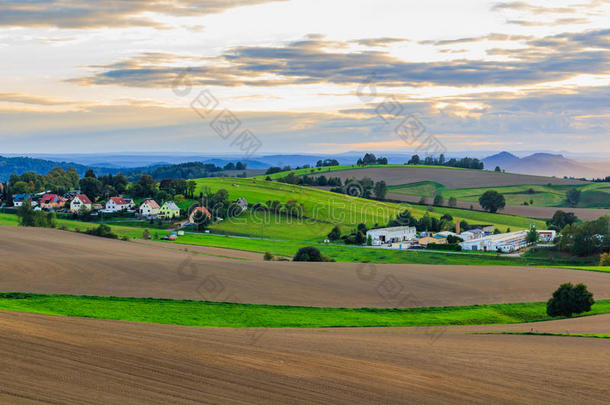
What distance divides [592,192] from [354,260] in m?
93.7

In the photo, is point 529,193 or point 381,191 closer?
point 381,191

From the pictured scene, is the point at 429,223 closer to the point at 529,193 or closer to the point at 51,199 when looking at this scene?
the point at 529,193

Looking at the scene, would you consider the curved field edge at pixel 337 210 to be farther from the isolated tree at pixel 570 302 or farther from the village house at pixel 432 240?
the isolated tree at pixel 570 302

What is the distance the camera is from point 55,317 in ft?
83.7

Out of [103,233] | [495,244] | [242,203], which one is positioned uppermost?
[242,203]

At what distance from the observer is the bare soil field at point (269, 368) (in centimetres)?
1578

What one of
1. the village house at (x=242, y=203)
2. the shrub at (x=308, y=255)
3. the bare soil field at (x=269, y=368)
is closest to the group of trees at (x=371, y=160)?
the village house at (x=242, y=203)

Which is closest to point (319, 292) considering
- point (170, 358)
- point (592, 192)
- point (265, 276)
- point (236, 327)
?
point (265, 276)

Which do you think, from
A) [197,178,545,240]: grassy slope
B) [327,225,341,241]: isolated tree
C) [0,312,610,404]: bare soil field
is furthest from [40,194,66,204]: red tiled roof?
[0,312,610,404]: bare soil field

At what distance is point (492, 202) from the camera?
111250mm

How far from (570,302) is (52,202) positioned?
96.3m

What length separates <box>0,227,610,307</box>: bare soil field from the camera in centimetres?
3656

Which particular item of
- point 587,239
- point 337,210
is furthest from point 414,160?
point 587,239

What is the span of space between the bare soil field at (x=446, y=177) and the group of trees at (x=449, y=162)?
19.9 metres
